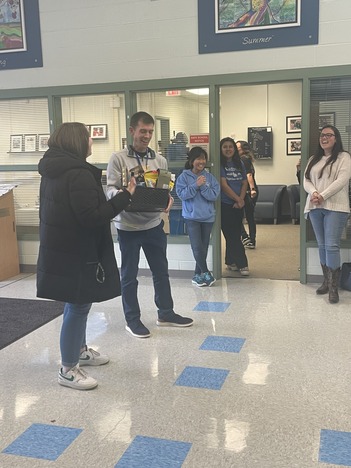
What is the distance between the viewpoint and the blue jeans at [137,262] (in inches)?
133

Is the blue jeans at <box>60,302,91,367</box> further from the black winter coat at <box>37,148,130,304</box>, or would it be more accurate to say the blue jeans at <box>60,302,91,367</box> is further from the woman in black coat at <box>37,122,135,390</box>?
the black winter coat at <box>37,148,130,304</box>

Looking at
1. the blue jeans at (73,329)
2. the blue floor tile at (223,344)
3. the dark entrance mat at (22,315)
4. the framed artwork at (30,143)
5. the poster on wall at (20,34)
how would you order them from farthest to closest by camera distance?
the framed artwork at (30,143), the poster on wall at (20,34), the dark entrance mat at (22,315), the blue floor tile at (223,344), the blue jeans at (73,329)

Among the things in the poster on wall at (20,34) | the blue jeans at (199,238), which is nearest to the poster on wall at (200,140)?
the blue jeans at (199,238)

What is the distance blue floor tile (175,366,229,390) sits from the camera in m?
2.77

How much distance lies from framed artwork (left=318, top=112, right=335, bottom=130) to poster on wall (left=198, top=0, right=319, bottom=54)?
0.66 meters

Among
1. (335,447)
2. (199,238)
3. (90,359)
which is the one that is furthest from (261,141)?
(335,447)

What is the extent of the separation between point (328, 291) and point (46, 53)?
12.3ft

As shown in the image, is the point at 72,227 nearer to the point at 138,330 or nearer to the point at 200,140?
the point at 138,330

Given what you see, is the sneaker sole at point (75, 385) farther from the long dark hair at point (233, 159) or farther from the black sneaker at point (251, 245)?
the black sneaker at point (251, 245)

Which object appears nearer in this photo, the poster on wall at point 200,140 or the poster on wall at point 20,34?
the poster on wall at point 200,140

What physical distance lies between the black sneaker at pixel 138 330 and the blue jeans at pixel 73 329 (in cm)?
81

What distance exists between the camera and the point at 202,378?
9.36 feet

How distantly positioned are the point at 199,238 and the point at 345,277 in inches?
54.4

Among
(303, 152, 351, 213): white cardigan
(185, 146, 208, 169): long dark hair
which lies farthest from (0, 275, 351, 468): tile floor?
(185, 146, 208, 169): long dark hair
